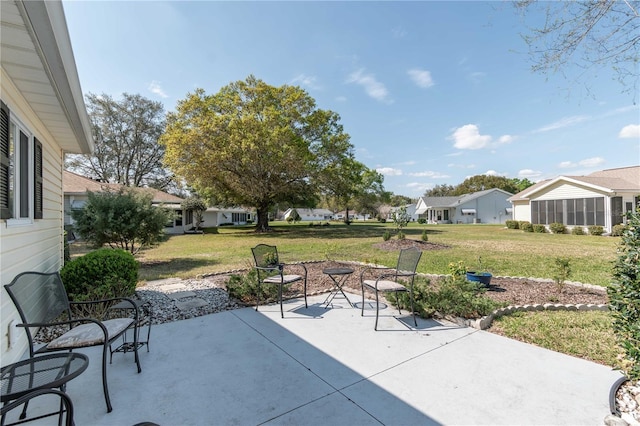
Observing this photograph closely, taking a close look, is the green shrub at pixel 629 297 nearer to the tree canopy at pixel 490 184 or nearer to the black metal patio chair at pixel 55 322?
the black metal patio chair at pixel 55 322

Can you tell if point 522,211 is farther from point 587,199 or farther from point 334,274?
point 334,274

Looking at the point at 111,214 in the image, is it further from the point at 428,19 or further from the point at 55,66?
the point at 428,19

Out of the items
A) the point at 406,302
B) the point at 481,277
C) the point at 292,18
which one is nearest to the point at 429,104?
the point at 292,18

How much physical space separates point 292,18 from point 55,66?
7348 millimetres

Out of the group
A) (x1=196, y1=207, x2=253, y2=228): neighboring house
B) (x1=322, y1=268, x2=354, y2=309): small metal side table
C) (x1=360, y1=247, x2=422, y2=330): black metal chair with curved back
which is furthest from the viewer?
(x1=196, y1=207, x2=253, y2=228): neighboring house

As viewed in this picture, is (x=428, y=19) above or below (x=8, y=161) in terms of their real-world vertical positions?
above

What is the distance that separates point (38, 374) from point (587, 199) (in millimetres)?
25015

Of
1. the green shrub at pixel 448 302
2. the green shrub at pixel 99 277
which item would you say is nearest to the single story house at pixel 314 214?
the green shrub at pixel 99 277

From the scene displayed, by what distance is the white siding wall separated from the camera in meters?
2.71

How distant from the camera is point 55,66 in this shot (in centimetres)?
260

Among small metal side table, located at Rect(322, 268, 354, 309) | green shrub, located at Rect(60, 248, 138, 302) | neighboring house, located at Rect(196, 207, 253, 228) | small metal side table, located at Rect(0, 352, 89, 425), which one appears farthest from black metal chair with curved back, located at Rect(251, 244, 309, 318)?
neighboring house, located at Rect(196, 207, 253, 228)

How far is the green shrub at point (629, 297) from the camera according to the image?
6.92 feet

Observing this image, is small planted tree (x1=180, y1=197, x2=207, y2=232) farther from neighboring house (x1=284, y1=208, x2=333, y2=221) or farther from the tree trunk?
neighboring house (x1=284, y1=208, x2=333, y2=221)

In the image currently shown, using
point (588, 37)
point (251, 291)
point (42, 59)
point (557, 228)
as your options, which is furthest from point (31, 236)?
point (557, 228)
